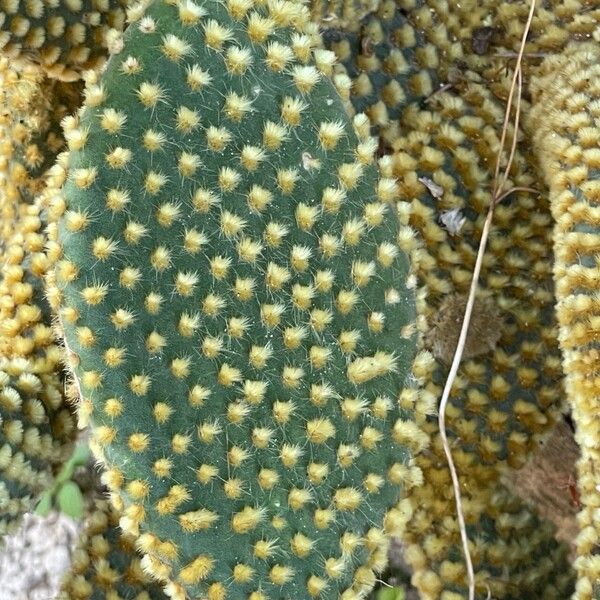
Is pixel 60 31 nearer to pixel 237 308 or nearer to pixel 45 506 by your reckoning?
pixel 237 308

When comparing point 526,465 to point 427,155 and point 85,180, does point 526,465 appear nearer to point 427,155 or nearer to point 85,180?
point 427,155

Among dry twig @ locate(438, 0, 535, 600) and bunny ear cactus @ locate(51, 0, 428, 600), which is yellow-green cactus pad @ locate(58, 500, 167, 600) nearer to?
bunny ear cactus @ locate(51, 0, 428, 600)

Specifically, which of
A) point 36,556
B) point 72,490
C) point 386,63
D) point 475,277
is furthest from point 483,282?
point 36,556

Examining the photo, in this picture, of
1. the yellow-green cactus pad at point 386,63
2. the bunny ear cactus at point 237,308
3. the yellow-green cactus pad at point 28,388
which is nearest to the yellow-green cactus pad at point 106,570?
the yellow-green cactus pad at point 28,388

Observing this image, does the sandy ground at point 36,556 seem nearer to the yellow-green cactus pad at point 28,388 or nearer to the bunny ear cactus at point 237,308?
the yellow-green cactus pad at point 28,388

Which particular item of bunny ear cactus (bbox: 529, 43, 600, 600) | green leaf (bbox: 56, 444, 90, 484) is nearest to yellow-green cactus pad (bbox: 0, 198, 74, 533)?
green leaf (bbox: 56, 444, 90, 484)

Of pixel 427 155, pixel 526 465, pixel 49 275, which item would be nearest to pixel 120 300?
pixel 49 275
